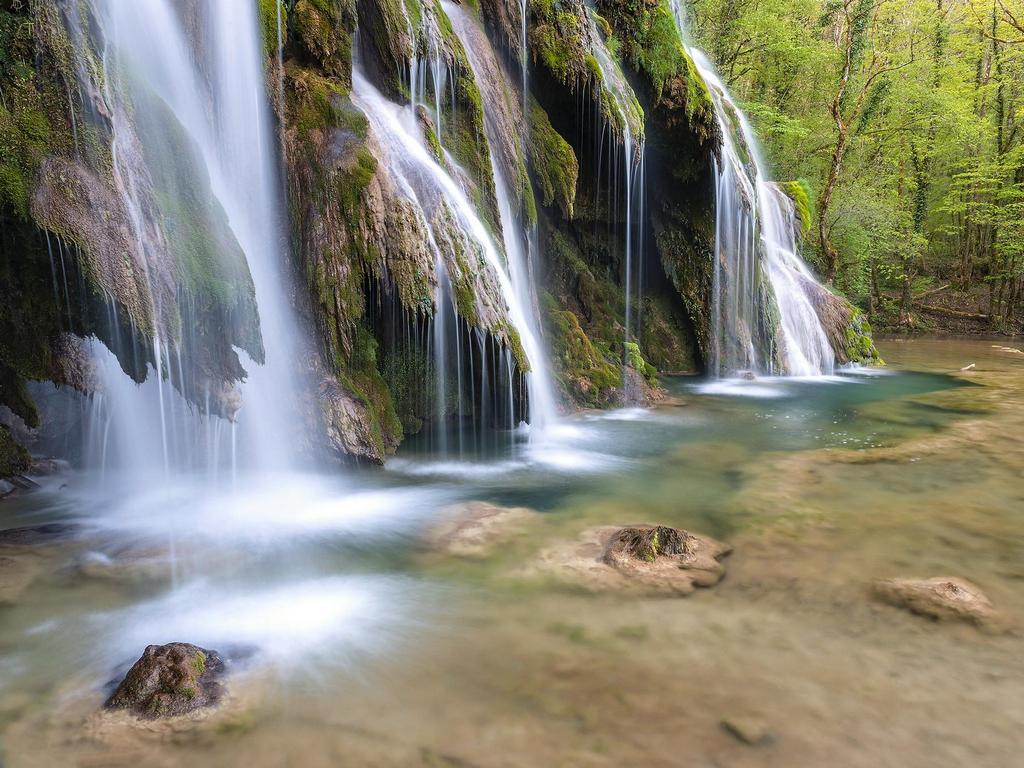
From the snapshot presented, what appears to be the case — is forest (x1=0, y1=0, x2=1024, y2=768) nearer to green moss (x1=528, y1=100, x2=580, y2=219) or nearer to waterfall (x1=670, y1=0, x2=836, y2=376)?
green moss (x1=528, y1=100, x2=580, y2=219)

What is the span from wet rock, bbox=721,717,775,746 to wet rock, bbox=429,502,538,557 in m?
2.39

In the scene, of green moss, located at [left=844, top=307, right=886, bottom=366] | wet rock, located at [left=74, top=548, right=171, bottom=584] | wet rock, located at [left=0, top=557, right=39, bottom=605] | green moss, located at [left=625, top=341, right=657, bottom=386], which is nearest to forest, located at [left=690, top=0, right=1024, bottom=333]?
green moss, located at [left=844, top=307, right=886, bottom=366]

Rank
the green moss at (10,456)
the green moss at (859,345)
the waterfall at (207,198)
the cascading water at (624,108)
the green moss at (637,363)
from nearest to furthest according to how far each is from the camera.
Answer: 1. the waterfall at (207,198)
2. the green moss at (10,456)
3. the cascading water at (624,108)
4. the green moss at (637,363)
5. the green moss at (859,345)

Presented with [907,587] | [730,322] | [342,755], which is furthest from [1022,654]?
[730,322]

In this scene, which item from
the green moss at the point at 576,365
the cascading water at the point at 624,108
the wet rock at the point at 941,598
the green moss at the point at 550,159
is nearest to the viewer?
the wet rock at the point at 941,598

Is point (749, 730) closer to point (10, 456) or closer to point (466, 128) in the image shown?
point (10, 456)

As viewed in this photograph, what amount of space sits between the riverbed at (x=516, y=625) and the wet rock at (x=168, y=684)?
0.08 meters

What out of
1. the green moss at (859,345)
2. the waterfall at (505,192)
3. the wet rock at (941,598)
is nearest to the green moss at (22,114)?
the waterfall at (505,192)

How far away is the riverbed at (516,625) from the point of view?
306 centimetres

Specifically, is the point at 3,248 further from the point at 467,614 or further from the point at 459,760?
the point at 459,760

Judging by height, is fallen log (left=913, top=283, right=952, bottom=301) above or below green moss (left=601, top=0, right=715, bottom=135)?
below

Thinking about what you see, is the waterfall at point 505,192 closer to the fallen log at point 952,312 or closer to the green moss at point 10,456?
the green moss at point 10,456

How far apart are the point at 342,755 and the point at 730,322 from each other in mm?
13903

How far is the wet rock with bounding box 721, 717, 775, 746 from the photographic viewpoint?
3049mm
